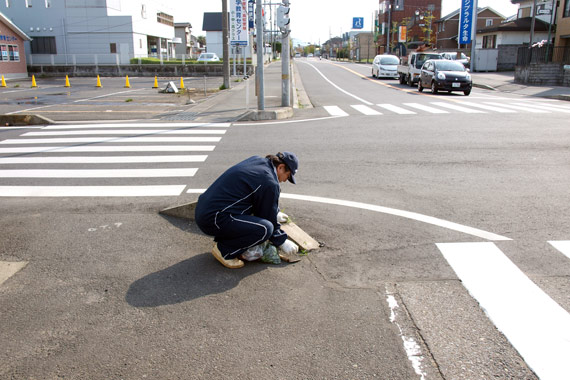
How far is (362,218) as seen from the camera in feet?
20.0

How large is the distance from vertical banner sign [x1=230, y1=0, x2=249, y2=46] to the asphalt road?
20319mm

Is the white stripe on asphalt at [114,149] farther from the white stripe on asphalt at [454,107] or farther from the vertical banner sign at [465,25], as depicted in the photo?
the vertical banner sign at [465,25]

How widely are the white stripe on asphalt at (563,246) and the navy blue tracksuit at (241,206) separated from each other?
3.06 m

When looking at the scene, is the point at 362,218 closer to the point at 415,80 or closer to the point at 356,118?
the point at 356,118

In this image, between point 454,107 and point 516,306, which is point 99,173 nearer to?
point 516,306

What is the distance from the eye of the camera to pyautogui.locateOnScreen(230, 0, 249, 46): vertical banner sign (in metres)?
27.3

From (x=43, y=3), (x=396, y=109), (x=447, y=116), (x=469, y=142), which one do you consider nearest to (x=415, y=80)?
(x=396, y=109)

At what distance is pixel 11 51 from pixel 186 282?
42348 mm

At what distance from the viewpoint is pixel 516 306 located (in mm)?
3975

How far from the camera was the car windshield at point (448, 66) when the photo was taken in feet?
79.5

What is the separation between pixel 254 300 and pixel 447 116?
12635 millimetres

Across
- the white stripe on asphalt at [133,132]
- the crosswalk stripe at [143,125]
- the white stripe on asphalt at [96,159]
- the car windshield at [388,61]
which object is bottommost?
the white stripe on asphalt at [96,159]

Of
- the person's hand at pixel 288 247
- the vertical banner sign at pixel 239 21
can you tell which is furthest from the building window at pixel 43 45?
the person's hand at pixel 288 247

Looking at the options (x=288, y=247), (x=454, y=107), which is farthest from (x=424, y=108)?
(x=288, y=247)
